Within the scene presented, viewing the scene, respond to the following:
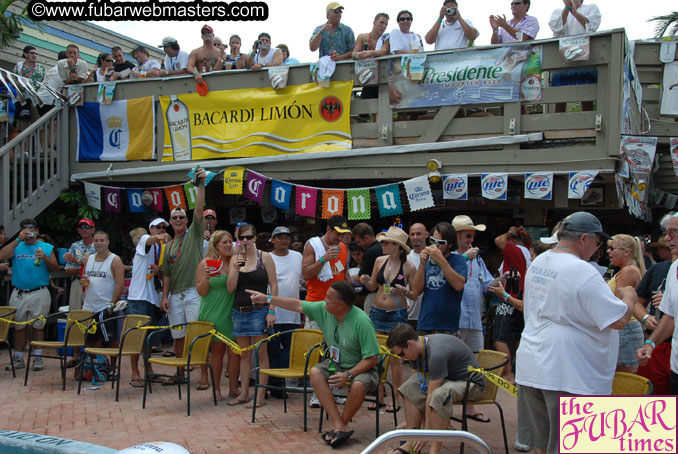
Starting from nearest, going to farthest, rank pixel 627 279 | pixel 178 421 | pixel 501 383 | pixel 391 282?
pixel 501 383 < pixel 627 279 < pixel 178 421 < pixel 391 282

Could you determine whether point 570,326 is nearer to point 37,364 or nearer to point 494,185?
point 494,185

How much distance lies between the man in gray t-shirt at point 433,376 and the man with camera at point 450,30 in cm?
538

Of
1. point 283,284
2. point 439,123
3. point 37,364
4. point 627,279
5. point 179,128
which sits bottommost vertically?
point 37,364

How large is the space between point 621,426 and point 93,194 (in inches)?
404

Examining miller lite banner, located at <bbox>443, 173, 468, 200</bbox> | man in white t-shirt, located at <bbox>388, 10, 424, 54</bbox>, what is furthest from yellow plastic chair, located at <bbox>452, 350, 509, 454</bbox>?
man in white t-shirt, located at <bbox>388, 10, 424, 54</bbox>

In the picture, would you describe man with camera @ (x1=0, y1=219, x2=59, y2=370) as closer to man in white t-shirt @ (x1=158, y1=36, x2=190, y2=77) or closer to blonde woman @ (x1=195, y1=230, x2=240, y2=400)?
blonde woman @ (x1=195, y1=230, x2=240, y2=400)

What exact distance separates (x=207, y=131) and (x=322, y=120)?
2132 millimetres

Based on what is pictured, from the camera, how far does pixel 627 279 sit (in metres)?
5.39

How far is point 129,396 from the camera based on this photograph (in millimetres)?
7305

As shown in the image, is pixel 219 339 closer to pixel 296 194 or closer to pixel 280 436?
pixel 280 436

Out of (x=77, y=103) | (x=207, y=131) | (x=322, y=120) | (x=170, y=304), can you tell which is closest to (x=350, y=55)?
(x=322, y=120)

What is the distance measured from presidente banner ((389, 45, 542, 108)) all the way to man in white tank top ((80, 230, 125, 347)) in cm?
444

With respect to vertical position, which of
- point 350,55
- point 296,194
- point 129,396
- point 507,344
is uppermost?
point 350,55

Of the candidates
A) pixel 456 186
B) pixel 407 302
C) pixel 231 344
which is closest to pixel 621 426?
pixel 407 302
